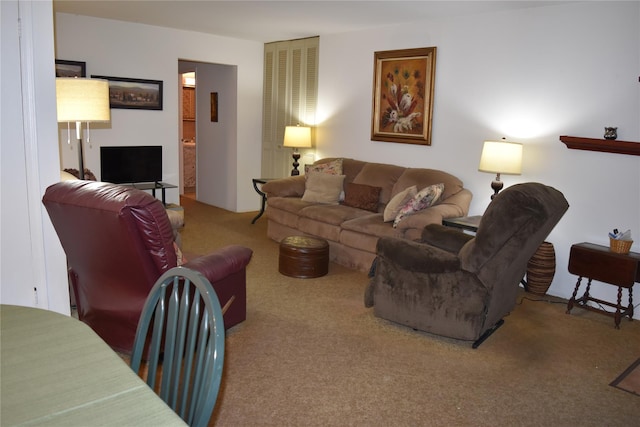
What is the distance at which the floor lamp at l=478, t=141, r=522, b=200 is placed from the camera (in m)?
4.47

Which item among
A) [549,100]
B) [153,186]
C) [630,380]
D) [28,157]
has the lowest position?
[630,380]

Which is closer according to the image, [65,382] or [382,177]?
[65,382]

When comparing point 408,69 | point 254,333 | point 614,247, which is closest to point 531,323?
point 614,247

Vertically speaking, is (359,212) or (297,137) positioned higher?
(297,137)

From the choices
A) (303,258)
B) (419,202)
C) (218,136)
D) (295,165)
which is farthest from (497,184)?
(218,136)

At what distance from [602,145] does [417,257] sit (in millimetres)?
1916

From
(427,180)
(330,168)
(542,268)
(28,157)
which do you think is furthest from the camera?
(330,168)

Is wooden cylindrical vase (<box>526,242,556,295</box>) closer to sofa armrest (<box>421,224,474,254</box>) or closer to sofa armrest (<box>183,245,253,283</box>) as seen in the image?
sofa armrest (<box>421,224,474,254</box>)

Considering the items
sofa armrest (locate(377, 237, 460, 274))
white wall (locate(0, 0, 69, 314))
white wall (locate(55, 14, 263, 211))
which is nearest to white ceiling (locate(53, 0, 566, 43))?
white wall (locate(55, 14, 263, 211))

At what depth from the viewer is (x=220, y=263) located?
3.11 m

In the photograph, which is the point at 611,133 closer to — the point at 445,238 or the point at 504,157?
the point at 504,157

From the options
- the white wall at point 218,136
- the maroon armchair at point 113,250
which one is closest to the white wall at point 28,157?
the maroon armchair at point 113,250

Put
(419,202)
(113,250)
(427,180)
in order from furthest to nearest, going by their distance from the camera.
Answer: (427,180)
(419,202)
(113,250)

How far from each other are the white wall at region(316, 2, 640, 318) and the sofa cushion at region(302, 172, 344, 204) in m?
0.70
